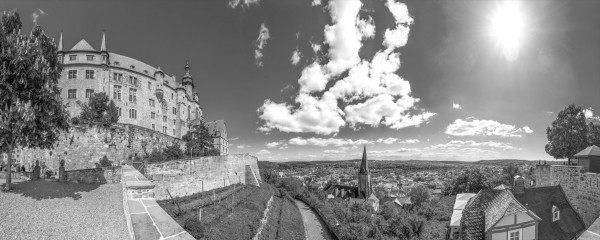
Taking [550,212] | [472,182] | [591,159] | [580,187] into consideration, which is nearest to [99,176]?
[550,212]

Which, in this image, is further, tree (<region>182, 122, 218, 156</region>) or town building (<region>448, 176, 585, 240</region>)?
tree (<region>182, 122, 218, 156</region>)

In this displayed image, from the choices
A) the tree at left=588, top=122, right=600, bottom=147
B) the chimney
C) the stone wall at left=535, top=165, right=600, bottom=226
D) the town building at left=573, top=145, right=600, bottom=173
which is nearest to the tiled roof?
the chimney

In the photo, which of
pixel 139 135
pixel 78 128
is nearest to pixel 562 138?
pixel 139 135

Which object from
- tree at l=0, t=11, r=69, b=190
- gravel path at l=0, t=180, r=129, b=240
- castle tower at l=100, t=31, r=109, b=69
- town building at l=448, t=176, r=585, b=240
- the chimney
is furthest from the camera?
castle tower at l=100, t=31, r=109, b=69

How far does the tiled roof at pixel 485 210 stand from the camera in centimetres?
1370

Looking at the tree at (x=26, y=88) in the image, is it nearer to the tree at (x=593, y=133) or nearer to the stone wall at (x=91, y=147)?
the stone wall at (x=91, y=147)

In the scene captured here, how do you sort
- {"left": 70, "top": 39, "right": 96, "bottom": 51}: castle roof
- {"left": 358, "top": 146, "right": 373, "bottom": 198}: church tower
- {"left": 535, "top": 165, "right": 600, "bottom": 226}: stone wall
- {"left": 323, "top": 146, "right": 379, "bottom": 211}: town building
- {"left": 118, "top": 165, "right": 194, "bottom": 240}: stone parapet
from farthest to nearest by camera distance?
{"left": 358, "top": 146, "right": 373, "bottom": 198}: church tower < {"left": 323, "top": 146, "right": 379, "bottom": 211}: town building < {"left": 70, "top": 39, "right": 96, "bottom": 51}: castle roof < {"left": 535, "top": 165, "right": 600, "bottom": 226}: stone wall < {"left": 118, "top": 165, "right": 194, "bottom": 240}: stone parapet

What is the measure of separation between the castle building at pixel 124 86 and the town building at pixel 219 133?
241 inches

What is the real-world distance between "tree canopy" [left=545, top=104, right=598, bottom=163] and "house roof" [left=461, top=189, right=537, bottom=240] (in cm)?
2029

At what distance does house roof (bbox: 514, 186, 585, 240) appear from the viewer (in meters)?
13.8

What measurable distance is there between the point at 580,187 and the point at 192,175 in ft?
85.1

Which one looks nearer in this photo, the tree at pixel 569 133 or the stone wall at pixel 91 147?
the stone wall at pixel 91 147

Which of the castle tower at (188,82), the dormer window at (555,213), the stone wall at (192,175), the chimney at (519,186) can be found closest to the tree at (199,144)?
the stone wall at (192,175)

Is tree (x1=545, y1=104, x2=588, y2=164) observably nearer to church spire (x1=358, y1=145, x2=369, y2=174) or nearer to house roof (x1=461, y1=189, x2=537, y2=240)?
house roof (x1=461, y1=189, x2=537, y2=240)
